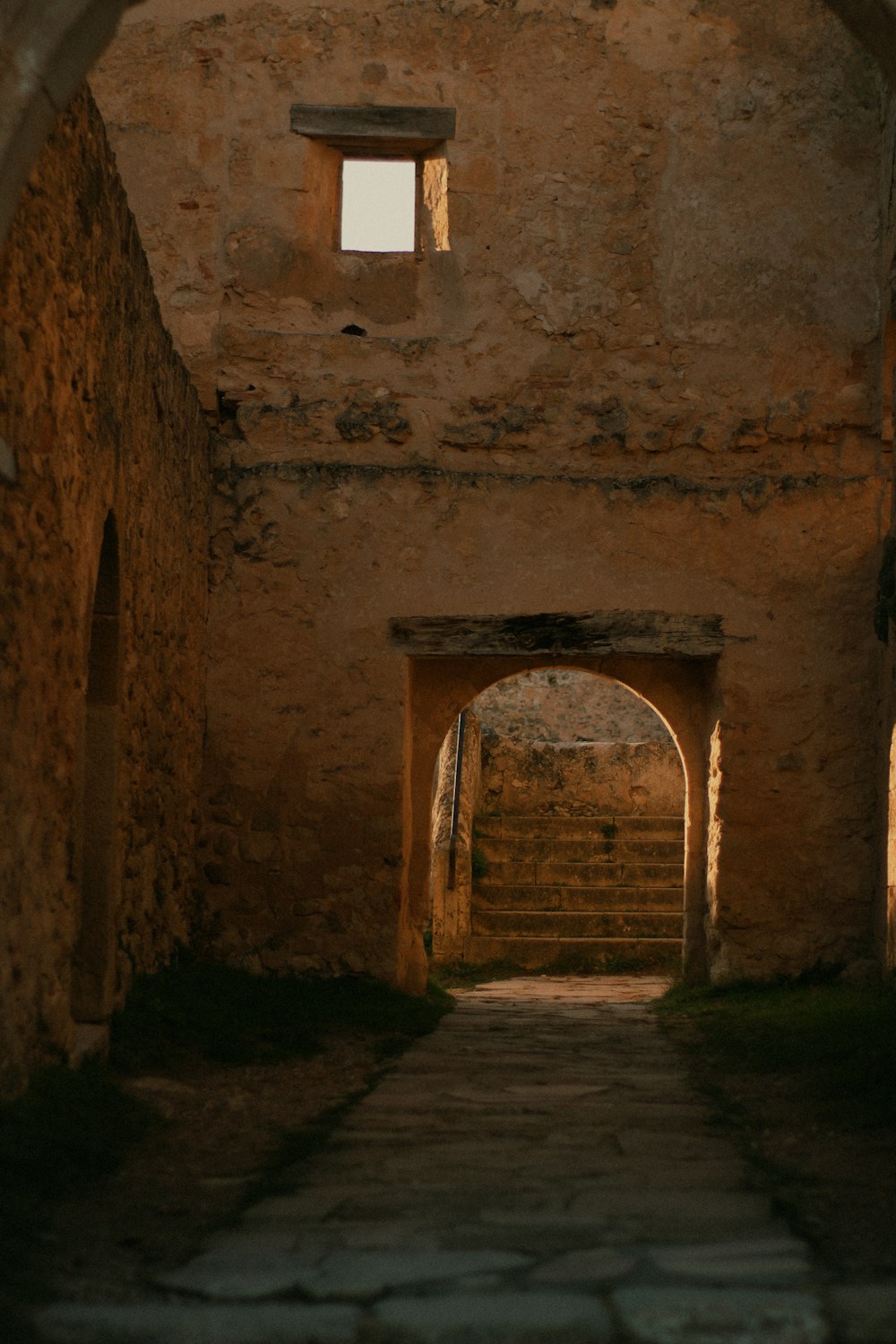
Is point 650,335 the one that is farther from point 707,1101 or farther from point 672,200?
point 707,1101

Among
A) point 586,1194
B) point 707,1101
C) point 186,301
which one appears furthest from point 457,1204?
point 186,301

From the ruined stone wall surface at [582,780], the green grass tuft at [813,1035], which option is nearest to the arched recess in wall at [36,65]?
the green grass tuft at [813,1035]

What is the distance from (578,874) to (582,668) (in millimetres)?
4410

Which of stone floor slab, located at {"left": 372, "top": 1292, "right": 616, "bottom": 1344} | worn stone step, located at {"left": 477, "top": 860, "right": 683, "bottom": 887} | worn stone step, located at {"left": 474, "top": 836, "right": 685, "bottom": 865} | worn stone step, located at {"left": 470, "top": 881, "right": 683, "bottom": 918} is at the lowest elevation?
worn stone step, located at {"left": 470, "top": 881, "right": 683, "bottom": 918}

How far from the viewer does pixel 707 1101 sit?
475cm

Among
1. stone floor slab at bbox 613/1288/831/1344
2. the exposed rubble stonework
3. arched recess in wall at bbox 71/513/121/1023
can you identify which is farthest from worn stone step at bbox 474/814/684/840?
stone floor slab at bbox 613/1288/831/1344

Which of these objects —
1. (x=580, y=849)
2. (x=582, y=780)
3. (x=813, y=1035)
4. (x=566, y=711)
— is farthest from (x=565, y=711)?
(x=813, y=1035)

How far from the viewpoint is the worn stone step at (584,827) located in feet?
43.0

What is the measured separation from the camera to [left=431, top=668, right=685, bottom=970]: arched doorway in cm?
1144

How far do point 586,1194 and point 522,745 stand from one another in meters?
11.0

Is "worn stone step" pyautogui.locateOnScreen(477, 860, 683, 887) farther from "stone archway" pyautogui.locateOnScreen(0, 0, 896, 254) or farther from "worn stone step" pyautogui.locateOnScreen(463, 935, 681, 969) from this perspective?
"stone archway" pyautogui.locateOnScreen(0, 0, 896, 254)

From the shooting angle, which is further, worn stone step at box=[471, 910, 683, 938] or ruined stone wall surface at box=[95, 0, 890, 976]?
worn stone step at box=[471, 910, 683, 938]

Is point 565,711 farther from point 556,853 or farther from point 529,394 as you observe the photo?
point 529,394

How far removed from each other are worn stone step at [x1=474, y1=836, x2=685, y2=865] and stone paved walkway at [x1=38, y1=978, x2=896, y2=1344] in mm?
8102
